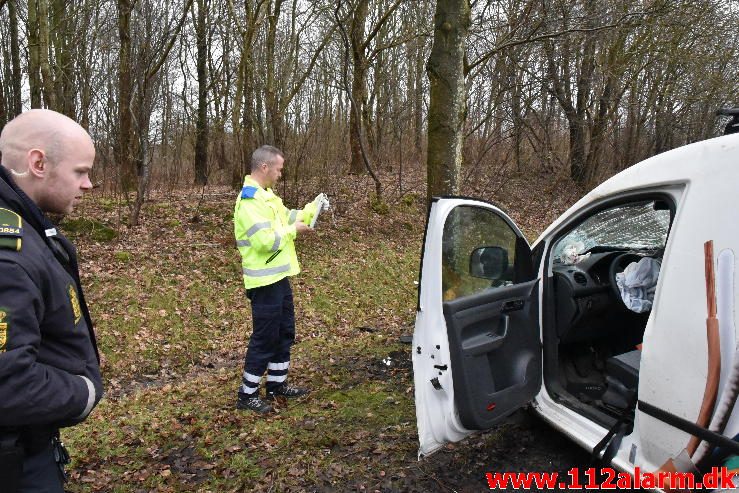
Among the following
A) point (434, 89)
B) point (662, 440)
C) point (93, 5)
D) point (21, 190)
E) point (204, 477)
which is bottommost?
point (204, 477)

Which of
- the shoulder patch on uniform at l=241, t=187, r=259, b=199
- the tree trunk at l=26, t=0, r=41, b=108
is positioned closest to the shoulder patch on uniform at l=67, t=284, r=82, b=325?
the shoulder patch on uniform at l=241, t=187, r=259, b=199

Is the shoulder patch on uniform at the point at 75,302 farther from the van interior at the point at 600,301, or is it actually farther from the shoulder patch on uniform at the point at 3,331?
the van interior at the point at 600,301

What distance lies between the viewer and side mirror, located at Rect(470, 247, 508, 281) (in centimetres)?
324

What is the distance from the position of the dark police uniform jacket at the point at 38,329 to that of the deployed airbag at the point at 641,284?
3.27 metres

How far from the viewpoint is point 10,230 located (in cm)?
166

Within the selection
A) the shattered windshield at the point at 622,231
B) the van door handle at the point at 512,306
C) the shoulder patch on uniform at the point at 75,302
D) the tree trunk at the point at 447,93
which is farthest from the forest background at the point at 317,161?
the shoulder patch on uniform at the point at 75,302

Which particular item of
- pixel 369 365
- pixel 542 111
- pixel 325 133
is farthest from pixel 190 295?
pixel 542 111

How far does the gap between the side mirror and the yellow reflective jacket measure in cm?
171

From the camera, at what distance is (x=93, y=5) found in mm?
13203

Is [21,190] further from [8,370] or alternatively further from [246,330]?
[246,330]

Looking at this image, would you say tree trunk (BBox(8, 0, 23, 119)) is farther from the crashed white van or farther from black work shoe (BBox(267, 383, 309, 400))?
the crashed white van

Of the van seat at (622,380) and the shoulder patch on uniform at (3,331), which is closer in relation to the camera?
the shoulder patch on uniform at (3,331)

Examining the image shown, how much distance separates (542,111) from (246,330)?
45.2 feet

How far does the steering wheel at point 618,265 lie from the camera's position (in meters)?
3.81
